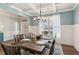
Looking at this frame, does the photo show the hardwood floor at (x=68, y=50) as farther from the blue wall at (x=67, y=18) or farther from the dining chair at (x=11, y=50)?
the blue wall at (x=67, y=18)

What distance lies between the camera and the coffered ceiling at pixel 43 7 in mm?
1836

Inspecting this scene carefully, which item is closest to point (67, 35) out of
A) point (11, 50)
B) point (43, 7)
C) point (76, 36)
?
point (76, 36)

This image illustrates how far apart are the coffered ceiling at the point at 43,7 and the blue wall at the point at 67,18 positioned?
0.07 meters

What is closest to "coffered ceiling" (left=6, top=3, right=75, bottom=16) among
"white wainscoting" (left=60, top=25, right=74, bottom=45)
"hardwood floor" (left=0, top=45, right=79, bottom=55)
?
"white wainscoting" (left=60, top=25, right=74, bottom=45)

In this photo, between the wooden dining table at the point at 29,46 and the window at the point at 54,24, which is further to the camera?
the window at the point at 54,24

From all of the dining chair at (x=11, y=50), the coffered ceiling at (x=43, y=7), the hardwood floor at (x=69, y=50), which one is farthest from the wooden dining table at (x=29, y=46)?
the coffered ceiling at (x=43, y=7)

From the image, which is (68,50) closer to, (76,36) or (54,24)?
(76,36)

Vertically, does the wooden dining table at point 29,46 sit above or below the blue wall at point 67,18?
below

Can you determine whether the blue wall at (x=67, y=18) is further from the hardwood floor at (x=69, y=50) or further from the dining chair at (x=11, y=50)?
the dining chair at (x=11, y=50)

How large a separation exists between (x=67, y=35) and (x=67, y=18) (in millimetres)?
288

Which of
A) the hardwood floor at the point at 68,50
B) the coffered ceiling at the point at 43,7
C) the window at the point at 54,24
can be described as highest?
the coffered ceiling at the point at 43,7

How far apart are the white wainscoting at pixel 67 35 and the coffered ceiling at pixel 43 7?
1.01ft

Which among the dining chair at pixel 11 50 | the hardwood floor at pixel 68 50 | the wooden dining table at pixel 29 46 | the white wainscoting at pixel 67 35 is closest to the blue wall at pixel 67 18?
the white wainscoting at pixel 67 35
